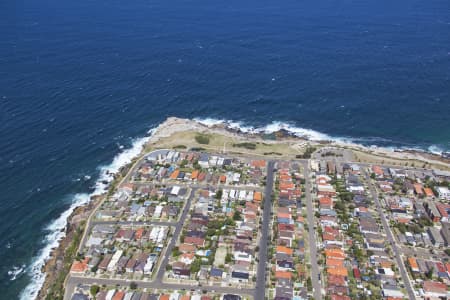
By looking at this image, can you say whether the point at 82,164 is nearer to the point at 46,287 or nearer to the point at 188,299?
the point at 46,287

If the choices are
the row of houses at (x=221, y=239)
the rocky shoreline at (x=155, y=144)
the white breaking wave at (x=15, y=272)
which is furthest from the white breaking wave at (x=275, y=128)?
the white breaking wave at (x=15, y=272)

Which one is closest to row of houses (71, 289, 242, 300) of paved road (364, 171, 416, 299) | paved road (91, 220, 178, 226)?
paved road (91, 220, 178, 226)

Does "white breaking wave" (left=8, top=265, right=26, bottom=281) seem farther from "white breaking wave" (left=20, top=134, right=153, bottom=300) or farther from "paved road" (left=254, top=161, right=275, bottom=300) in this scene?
"paved road" (left=254, top=161, right=275, bottom=300)

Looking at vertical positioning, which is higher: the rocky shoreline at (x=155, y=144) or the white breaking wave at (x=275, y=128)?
the white breaking wave at (x=275, y=128)

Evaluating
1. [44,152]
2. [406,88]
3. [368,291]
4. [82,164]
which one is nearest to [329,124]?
[406,88]

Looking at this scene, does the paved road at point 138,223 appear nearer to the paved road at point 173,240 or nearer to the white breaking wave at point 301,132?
the paved road at point 173,240

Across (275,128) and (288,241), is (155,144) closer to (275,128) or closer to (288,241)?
(275,128)
